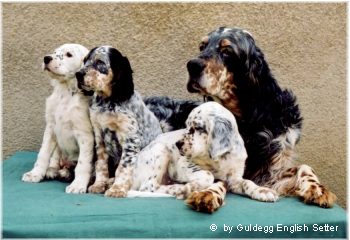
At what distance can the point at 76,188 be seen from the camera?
3.38 m

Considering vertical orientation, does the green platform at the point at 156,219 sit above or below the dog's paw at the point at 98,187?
above

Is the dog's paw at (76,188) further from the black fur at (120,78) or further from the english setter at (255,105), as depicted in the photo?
the english setter at (255,105)

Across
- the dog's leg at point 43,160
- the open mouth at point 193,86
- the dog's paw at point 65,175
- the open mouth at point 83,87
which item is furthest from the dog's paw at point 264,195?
the dog's leg at point 43,160

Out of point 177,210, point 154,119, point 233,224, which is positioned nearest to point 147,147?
point 154,119

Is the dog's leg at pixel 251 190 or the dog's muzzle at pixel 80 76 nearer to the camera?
the dog's leg at pixel 251 190

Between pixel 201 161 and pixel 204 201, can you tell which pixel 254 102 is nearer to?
pixel 201 161

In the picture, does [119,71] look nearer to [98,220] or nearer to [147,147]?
[147,147]

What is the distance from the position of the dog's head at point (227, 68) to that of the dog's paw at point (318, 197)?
67cm

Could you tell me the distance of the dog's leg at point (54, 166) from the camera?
3.74 m

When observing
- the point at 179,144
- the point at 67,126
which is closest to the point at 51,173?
the point at 67,126

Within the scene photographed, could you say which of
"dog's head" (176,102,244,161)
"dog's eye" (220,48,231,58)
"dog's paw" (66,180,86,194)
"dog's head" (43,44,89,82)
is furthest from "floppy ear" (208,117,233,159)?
"dog's head" (43,44,89,82)

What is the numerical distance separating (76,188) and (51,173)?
0.44 meters

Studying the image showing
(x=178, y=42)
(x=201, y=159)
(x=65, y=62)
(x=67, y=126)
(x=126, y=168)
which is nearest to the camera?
(x=201, y=159)

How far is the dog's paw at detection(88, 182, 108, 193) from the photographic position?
11.1 feet
